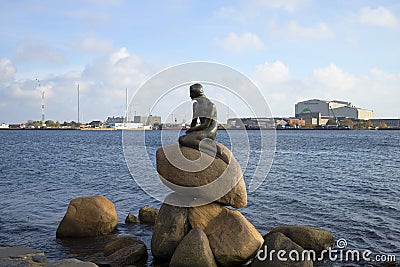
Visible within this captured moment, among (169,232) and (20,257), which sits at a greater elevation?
(169,232)

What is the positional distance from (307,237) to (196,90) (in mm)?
5914

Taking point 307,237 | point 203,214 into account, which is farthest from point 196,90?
point 307,237

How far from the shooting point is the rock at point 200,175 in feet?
43.9

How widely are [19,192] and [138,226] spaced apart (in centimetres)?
1291

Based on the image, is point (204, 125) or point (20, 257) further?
point (204, 125)

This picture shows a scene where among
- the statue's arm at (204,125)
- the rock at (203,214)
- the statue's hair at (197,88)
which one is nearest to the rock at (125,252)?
the rock at (203,214)

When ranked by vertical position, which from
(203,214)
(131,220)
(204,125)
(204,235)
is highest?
(204,125)

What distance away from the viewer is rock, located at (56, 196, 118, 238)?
53.2 feet

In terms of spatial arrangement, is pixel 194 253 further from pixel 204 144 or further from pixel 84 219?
pixel 84 219

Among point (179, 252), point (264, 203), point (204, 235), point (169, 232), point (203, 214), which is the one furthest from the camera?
point (264, 203)

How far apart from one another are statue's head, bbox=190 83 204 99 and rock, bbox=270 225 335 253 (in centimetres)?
511

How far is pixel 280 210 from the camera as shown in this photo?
22.2 m

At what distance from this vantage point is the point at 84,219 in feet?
53.6

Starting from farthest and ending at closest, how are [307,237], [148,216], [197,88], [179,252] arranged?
[148,216]
[307,237]
[197,88]
[179,252]
